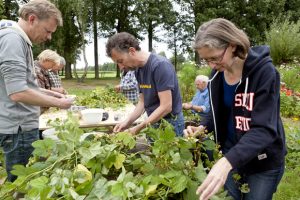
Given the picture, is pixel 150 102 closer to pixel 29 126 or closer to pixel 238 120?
pixel 29 126

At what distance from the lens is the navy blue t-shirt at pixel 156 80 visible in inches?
94.7

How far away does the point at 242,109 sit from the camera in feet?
4.97

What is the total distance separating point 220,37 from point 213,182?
62cm

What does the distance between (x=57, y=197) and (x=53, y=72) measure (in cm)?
421

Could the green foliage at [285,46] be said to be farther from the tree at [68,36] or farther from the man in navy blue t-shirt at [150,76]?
the tree at [68,36]

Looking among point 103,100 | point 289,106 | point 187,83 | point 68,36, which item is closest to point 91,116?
point 103,100

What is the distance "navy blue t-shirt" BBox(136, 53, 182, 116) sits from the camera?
2.40 meters

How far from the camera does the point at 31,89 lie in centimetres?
207

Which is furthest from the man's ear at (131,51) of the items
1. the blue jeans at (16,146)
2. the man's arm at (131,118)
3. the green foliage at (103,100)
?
the green foliage at (103,100)

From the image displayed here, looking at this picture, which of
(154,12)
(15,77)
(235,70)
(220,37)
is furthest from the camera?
(154,12)

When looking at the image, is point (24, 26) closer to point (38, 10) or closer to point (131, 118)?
point (38, 10)

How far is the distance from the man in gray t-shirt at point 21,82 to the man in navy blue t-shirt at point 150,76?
424 millimetres

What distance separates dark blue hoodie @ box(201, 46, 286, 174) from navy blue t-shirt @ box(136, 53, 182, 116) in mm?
680

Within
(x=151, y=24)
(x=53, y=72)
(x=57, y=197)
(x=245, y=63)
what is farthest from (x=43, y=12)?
(x=151, y=24)
